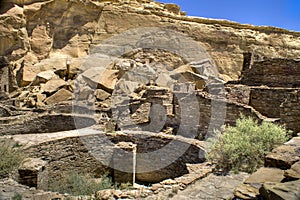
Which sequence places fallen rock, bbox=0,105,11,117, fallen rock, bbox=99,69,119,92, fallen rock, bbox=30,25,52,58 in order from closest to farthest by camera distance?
1. fallen rock, bbox=0,105,11,117
2. fallen rock, bbox=99,69,119,92
3. fallen rock, bbox=30,25,52,58

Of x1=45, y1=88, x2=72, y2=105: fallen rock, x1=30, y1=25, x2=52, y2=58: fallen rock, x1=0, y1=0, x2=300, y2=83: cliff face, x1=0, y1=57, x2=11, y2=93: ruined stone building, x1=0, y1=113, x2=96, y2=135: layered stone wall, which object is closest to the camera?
x1=0, y1=113, x2=96, y2=135: layered stone wall

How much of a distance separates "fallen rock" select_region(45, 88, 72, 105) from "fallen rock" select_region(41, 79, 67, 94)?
75cm

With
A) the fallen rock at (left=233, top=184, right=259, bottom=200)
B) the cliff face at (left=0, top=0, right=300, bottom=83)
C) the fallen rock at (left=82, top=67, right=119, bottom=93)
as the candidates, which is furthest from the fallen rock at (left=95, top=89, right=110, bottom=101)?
the fallen rock at (left=233, top=184, right=259, bottom=200)

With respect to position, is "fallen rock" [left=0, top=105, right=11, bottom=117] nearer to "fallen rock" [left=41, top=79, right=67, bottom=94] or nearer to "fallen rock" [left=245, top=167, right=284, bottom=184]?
"fallen rock" [left=41, top=79, right=67, bottom=94]

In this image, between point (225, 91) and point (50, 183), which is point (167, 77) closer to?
point (225, 91)

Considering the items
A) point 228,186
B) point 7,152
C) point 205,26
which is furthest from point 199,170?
point 205,26

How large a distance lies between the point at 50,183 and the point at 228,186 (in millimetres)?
4011

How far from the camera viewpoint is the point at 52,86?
1481 cm

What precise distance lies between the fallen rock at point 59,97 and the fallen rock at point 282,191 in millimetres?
12339

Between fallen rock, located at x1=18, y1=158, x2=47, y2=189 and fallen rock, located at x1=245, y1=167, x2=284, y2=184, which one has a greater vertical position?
fallen rock, located at x1=245, y1=167, x2=284, y2=184

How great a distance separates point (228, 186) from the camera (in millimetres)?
4535

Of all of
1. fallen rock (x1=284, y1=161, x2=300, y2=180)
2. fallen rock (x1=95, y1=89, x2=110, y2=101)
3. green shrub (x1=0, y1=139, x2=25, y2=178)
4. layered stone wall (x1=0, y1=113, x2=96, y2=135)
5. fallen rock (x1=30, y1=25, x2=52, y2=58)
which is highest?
fallen rock (x1=30, y1=25, x2=52, y2=58)

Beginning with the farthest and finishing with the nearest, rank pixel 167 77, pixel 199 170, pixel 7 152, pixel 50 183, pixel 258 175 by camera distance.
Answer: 1. pixel 167 77
2. pixel 50 183
3. pixel 7 152
4. pixel 199 170
5. pixel 258 175

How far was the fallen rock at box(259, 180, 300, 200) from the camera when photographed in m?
2.00
